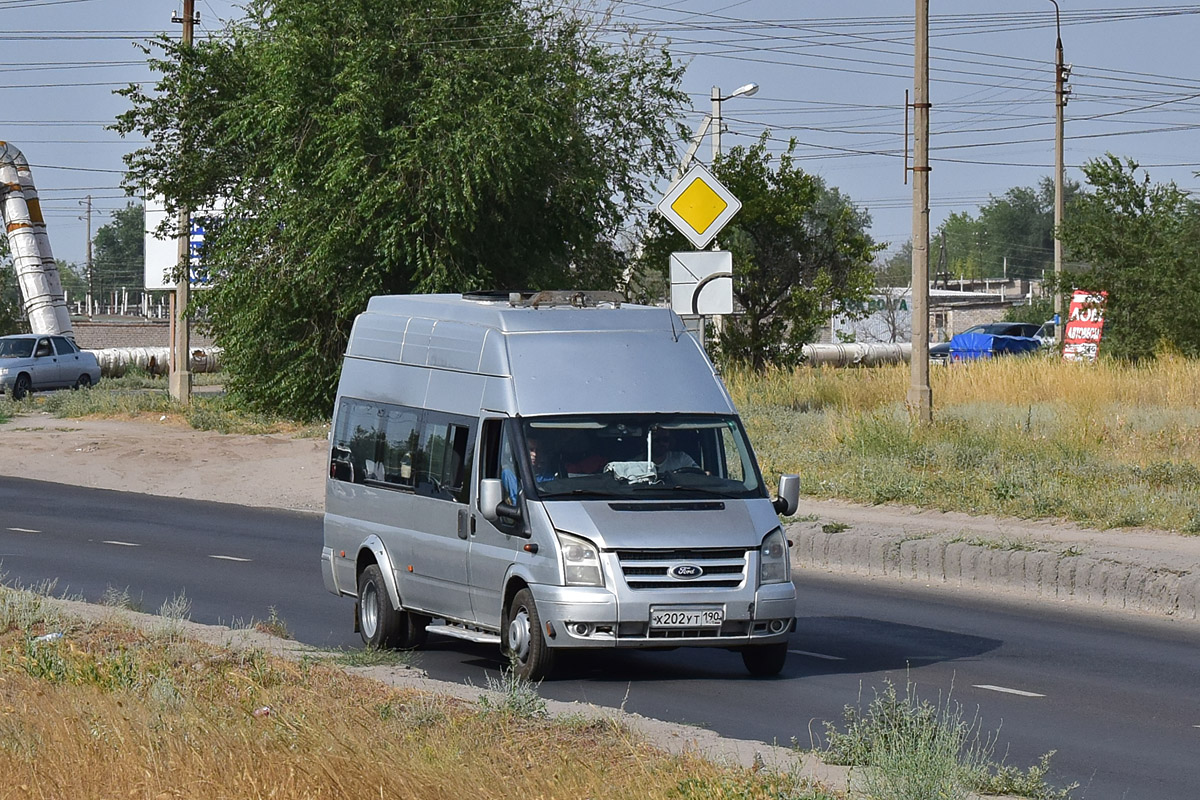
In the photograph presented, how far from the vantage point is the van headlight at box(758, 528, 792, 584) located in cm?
1023

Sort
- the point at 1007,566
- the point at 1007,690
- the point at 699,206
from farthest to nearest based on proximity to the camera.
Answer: the point at 699,206 < the point at 1007,566 < the point at 1007,690

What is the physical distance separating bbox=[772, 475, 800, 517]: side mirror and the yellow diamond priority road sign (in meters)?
6.18

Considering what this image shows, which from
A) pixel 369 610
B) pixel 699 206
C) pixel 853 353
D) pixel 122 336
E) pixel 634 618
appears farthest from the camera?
pixel 122 336

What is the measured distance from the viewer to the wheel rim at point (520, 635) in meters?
10.2

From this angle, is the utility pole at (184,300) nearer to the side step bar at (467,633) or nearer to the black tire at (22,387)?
the black tire at (22,387)

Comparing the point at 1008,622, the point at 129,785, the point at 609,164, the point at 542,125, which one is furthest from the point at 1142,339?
the point at 129,785

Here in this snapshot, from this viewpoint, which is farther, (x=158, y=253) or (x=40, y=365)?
(x=158, y=253)

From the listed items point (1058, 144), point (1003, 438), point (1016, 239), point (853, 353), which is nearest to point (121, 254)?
point (1016, 239)

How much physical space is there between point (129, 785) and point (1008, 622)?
839 centimetres

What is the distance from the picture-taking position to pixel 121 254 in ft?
610

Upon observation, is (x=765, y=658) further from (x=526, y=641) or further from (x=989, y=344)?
(x=989, y=344)

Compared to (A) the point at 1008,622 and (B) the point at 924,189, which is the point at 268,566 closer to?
(A) the point at 1008,622

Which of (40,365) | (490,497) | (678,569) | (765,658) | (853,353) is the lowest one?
(765,658)

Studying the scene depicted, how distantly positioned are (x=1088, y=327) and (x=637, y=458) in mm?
28794
